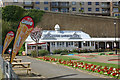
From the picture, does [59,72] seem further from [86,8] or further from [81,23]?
[86,8]

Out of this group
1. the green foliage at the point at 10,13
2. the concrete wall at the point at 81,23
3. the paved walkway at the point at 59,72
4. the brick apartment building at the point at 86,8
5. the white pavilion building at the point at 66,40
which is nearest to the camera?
the paved walkway at the point at 59,72

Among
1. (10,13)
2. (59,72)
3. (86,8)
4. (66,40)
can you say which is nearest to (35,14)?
Answer: (10,13)

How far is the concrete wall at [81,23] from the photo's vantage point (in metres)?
45.8

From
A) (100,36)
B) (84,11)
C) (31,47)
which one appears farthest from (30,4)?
(31,47)

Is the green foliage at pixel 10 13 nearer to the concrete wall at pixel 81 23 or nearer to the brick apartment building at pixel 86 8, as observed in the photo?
the concrete wall at pixel 81 23

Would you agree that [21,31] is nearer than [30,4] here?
Yes

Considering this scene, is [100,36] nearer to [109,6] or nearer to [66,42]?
[66,42]

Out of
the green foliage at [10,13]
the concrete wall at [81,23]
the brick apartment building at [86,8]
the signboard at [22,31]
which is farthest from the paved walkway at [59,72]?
the brick apartment building at [86,8]

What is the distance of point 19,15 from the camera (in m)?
43.6

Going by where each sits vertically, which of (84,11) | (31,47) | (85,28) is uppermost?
(84,11)

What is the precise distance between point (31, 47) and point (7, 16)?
10286 mm

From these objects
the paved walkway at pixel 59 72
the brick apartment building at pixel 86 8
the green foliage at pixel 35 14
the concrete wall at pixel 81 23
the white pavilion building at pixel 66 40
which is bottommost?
the paved walkway at pixel 59 72

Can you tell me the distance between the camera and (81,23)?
4856 centimetres

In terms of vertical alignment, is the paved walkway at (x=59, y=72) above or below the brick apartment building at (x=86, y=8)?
below
